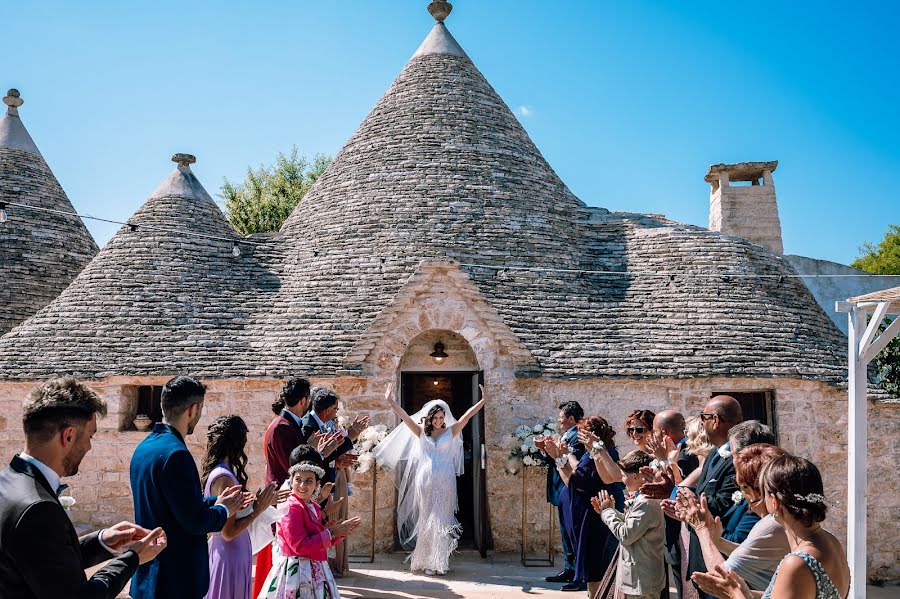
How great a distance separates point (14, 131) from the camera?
48.0ft

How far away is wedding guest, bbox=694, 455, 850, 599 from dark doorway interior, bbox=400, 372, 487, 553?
7124 mm

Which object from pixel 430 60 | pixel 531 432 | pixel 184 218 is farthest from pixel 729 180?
pixel 184 218

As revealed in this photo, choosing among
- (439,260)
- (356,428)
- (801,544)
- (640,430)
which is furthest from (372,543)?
(801,544)

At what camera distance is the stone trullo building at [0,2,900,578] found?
942cm

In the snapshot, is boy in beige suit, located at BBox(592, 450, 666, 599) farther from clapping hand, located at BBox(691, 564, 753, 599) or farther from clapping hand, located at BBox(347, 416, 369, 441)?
clapping hand, located at BBox(347, 416, 369, 441)

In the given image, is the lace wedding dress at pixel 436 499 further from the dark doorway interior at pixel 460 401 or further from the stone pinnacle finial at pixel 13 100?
the stone pinnacle finial at pixel 13 100

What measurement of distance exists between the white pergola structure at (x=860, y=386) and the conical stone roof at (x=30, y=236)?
41.8 feet

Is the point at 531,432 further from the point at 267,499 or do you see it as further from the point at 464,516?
the point at 267,499

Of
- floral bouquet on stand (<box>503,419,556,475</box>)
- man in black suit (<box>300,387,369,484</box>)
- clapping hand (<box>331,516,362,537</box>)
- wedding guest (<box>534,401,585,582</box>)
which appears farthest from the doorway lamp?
clapping hand (<box>331,516,362,537</box>)

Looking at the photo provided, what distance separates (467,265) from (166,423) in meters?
7.17

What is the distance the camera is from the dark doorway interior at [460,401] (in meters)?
10.0

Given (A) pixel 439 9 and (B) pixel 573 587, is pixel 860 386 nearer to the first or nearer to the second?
(B) pixel 573 587

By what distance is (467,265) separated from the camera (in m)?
10.6

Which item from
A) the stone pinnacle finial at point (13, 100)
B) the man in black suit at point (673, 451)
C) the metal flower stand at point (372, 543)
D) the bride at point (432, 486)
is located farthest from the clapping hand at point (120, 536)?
the stone pinnacle finial at point (13, 100)
